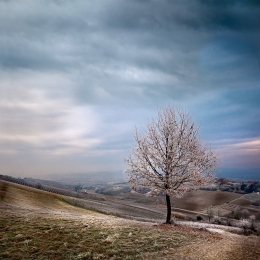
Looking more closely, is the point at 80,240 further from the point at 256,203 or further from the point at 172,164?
the point at 256,203

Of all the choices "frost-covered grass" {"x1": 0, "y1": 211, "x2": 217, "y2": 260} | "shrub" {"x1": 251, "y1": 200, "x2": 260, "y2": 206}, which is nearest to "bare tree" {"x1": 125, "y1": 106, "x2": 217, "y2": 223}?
"frost-covered grass" {"x1": 0, "y1": 211, "x2": 217, "y2": 260}

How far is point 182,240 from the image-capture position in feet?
61.4

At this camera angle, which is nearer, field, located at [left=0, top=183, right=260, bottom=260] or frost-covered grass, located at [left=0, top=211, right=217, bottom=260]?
frost-covered grass, located at [left=0, top=211, right=217, bottom=260]

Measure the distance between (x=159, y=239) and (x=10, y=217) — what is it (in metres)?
14.4

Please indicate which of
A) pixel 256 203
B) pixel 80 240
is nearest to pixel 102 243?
pixel 80 240

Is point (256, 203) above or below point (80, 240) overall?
below

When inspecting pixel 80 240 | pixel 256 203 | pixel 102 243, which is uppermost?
pixel 80 240

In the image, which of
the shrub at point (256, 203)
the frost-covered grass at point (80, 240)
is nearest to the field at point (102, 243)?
the frost-covered grass at point (80, 240)

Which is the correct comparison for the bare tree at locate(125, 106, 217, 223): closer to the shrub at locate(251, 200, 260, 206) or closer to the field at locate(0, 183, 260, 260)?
the field at locate(0, 183, 260, 260)

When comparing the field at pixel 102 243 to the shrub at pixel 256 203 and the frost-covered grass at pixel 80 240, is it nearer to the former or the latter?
the frost-covered grass at pixel 80 240

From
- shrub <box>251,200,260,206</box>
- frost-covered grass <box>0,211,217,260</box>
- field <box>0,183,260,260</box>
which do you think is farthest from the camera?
shrub <box>251,200,260,206</box>

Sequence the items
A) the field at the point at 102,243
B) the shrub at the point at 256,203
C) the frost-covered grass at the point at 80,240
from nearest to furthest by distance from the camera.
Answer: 1. the frost-covered grass at the point at 80,240
2. the field at the point at 102,243
3. the shrub at the point at 256,203

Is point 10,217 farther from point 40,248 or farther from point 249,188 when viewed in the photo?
point 249,188

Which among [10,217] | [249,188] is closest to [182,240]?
[10,217]
